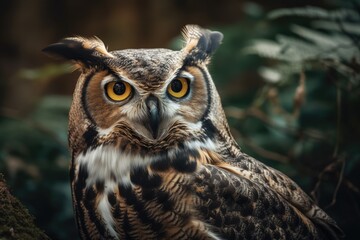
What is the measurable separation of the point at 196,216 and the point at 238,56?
7.72ft

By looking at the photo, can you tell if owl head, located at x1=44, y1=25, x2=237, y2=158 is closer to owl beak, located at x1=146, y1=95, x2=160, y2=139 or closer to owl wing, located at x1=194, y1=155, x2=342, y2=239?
owl beak, located at x1=146, y1=95, x2=160, y2=139

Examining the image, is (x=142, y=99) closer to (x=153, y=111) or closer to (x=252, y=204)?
(x=153, y=111)

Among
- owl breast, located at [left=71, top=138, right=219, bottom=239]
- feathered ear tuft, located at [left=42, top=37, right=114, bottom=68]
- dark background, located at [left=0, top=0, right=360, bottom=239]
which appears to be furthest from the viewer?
dark background, located at [left=0, top=0, right=360, bottom=239]

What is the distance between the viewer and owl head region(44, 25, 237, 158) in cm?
187

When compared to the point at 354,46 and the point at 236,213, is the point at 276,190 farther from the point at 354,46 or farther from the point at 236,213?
the point at 354,46

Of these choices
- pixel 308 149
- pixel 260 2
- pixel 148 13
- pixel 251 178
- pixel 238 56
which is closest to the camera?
pixel 251 178

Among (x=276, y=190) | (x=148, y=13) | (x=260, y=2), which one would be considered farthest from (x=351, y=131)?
(x=148, y=13)

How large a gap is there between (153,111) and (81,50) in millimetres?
353

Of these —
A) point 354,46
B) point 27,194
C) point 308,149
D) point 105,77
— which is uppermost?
point 354,46

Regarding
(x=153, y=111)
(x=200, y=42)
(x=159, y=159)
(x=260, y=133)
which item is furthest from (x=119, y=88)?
(x=260, y=133)

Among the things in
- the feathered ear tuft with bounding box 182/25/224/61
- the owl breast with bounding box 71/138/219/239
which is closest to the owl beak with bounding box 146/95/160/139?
the owl breast with bounding box 71/138/219/239

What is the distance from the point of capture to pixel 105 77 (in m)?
1.93

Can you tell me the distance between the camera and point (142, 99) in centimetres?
188

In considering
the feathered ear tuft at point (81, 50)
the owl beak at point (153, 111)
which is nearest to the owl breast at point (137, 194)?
the owl beak at point (153, 111)
